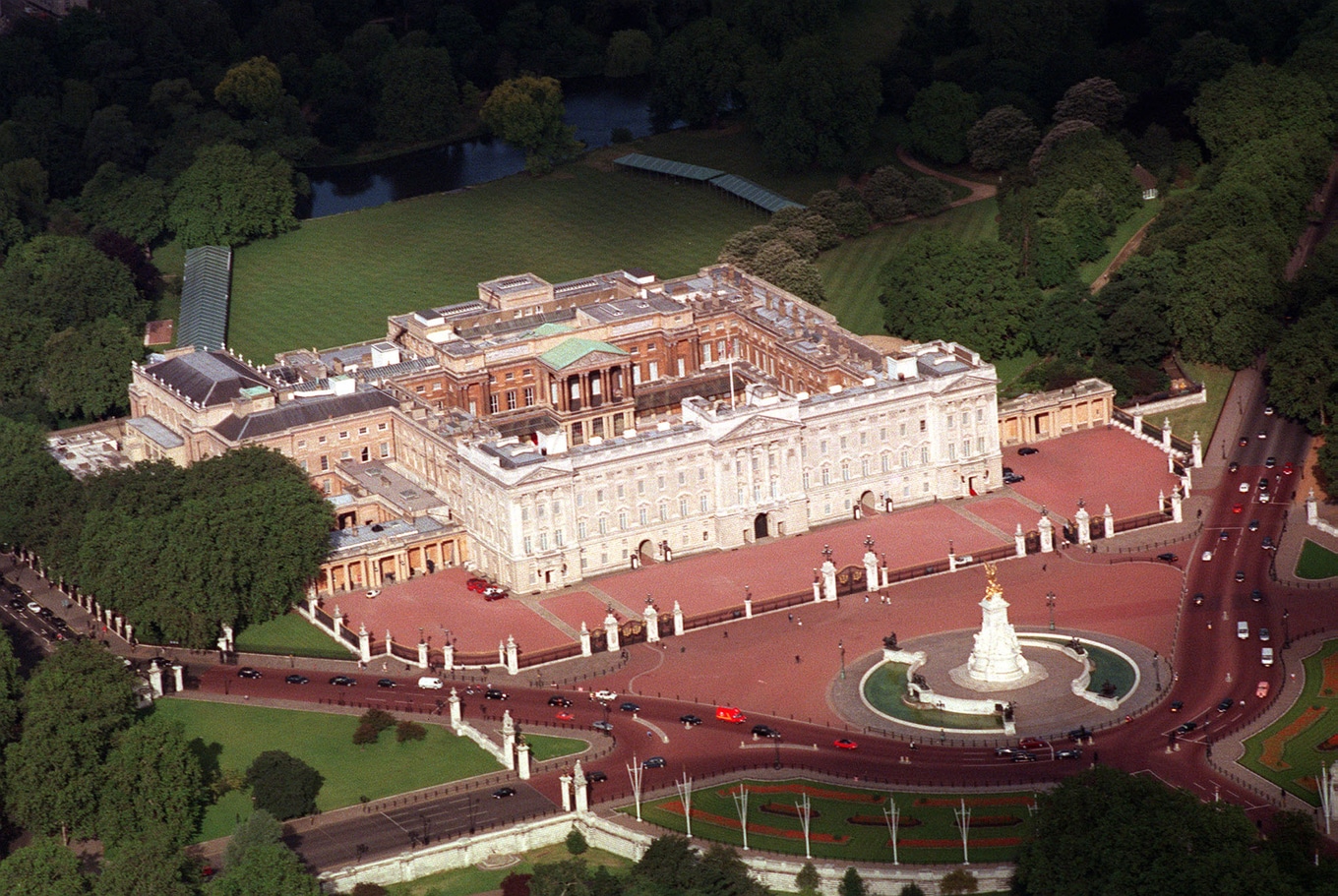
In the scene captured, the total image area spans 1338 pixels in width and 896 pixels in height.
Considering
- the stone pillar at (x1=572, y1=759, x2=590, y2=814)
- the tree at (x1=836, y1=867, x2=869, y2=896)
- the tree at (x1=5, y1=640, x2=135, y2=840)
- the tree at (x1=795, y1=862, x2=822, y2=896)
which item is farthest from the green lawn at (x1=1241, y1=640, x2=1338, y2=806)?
the tree at (x1=5, y1=640, x2=135, y2=840)

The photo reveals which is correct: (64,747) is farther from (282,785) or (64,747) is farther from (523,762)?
(523,762)

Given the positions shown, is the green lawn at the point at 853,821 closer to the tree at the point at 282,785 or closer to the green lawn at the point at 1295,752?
the green lawn at the point at 1295,752

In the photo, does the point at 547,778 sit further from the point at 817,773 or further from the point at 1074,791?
the point at 1074,791

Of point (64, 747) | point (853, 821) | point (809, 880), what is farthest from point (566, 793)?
point (64, 747)

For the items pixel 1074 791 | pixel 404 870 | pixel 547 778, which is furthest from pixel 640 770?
pixel 1074 791

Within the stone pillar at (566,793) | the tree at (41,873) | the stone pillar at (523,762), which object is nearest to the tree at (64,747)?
the tree at (41,873)

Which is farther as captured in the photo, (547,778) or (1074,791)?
(547,778)

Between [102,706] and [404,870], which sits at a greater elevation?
[102,706]
